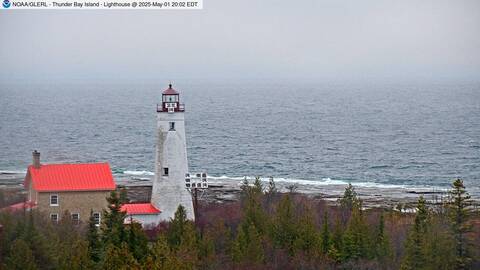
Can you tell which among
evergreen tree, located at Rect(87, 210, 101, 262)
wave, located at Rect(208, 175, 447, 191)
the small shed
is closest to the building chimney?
the small shed

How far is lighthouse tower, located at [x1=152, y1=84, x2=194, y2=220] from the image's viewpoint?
48.7 m

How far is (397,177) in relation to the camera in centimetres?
8975

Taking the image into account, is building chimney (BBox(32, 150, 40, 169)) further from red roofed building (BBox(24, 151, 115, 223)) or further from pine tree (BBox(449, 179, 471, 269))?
pine tree (BBox(449, 179, 471, 269))

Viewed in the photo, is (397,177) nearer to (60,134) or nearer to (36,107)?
(60,134)

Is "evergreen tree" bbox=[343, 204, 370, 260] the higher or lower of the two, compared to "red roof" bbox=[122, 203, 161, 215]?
lower

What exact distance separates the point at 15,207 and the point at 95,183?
13.4m

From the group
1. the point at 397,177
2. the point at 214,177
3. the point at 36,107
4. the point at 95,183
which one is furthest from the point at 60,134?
the point at 95,183

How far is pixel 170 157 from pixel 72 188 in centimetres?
547

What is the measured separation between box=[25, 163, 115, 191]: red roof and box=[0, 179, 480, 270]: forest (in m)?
3.01

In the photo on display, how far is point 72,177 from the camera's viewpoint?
4631 centimetres

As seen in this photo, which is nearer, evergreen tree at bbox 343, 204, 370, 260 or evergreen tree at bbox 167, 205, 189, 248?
evergreen tree at bbox 167, 205, 189, 248

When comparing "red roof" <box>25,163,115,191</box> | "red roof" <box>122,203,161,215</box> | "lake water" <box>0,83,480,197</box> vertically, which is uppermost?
"lake water" <box>0,83,480,197</box>

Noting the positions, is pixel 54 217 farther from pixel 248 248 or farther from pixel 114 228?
pixel 248 248

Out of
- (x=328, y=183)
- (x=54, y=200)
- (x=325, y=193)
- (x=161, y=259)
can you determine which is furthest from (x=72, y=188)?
(x=328, y=183)
